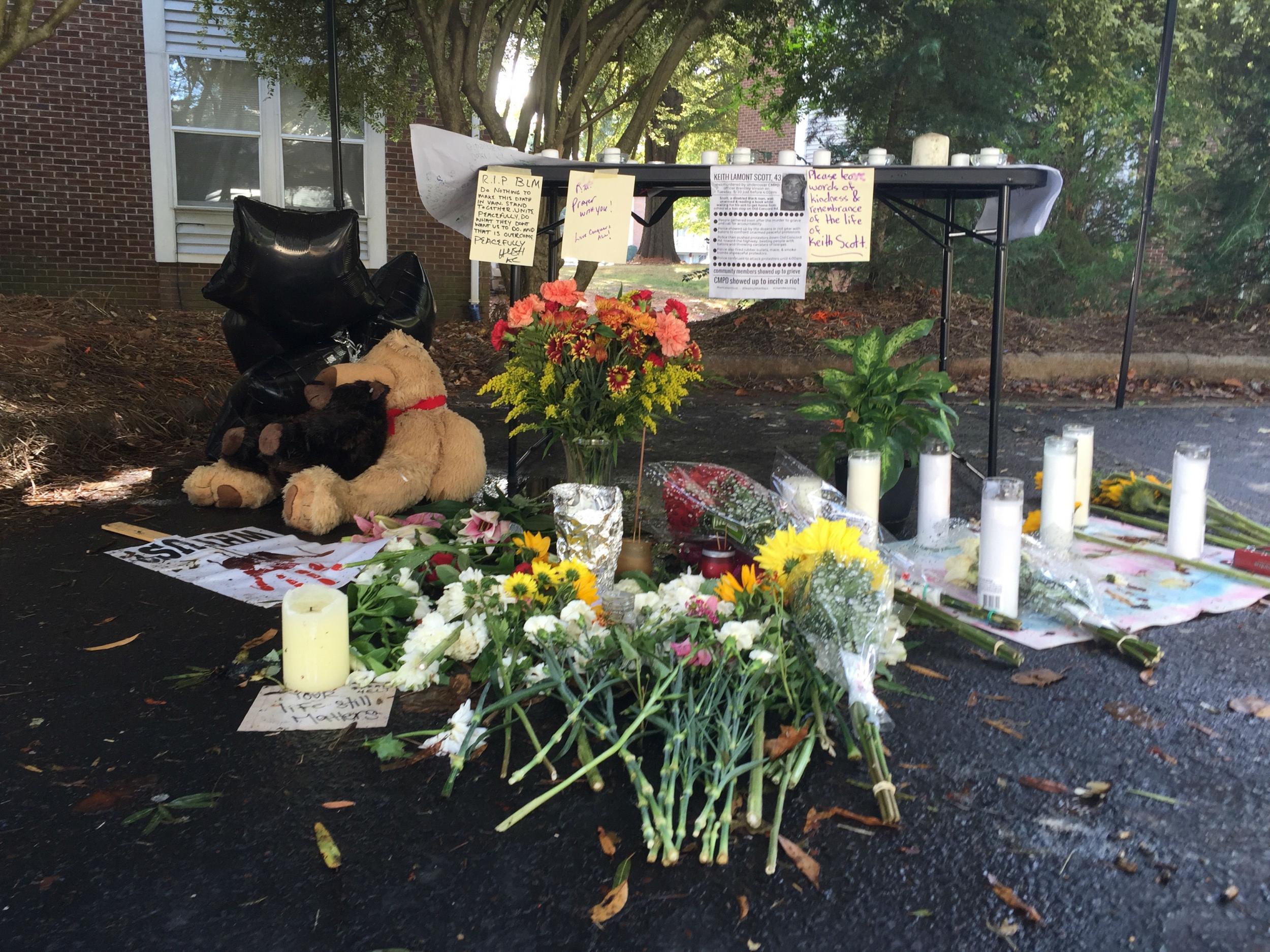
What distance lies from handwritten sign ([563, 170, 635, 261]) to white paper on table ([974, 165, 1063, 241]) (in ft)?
5.50

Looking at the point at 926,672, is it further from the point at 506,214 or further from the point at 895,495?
the point at 506,214

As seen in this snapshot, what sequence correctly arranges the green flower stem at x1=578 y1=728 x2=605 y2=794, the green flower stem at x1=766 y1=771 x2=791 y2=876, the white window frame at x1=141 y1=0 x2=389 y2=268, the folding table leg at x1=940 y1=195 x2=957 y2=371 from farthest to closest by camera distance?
the white window frame at x1=141 y1=0 x2=389 y2=268 → the folding table leg at x1=940 y1=195 x2=957 y2=371 → the green flower stem at x1=578 y1=728 x2=605 y2=794 → the green flower stem at x1=766 y1=771 x2=791 y2=876

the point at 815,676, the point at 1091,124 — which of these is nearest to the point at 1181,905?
the point at 815,676

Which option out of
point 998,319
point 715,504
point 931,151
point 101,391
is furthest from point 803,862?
point 101,391

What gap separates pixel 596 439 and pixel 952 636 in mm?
1203

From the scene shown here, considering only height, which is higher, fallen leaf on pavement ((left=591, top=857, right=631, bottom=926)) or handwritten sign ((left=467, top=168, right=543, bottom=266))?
handwritten sign ((left=467, top=168, right=543, bottom=266))

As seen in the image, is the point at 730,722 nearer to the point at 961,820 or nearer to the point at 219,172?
the point at 961,820

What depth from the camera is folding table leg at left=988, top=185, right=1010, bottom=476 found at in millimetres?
4066

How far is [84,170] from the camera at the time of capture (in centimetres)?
964

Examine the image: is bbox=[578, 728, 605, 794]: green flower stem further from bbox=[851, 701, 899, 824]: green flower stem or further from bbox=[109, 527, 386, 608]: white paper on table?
bbox=[109, 527, 386, 608]: white paper on table

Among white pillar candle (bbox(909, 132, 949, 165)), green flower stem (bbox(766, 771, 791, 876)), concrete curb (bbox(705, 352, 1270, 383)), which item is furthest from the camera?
concrete curb (bbox(705, 352, 1270, 383))

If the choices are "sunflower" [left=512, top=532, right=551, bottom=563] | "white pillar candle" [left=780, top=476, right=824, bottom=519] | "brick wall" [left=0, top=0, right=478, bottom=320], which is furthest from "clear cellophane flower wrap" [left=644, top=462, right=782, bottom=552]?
"brick wall" [left=0, top=0, right=478, bottom=320]

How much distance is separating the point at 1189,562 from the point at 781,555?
175cm

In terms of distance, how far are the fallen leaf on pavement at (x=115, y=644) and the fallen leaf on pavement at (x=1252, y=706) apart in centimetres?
Answer: 291
